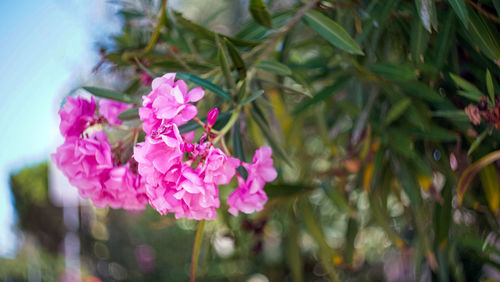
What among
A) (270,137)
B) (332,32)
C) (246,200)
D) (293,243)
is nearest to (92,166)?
(246,200)

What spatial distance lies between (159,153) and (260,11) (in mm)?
392

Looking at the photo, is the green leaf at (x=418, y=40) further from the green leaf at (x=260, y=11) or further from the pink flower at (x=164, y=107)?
the pink flower at (x=164, y=107)

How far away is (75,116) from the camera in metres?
0.75

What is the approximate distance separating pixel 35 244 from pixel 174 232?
1744 millimetres

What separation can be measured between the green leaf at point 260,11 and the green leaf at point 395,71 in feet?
1.08

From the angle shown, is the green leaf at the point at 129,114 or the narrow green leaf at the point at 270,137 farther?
the narrow green leaf at the point at 270,137

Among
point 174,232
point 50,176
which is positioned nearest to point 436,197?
point 174,232

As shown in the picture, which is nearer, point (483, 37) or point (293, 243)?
point (483, 37)

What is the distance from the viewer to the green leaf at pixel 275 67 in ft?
2.90

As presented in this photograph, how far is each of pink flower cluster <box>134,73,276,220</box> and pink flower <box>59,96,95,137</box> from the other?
19cm

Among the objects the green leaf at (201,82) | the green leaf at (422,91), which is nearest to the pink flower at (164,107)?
the green leaf at (201,82)

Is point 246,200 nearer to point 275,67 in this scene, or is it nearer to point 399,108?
point 275,67

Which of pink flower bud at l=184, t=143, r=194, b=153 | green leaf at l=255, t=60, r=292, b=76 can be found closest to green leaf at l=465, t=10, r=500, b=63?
green leaf at l=255, t=60, r=292, b=76

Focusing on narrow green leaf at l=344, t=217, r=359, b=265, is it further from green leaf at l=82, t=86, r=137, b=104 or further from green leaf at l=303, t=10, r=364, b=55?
green leaf at l=82, t=86, r=137, b=104
